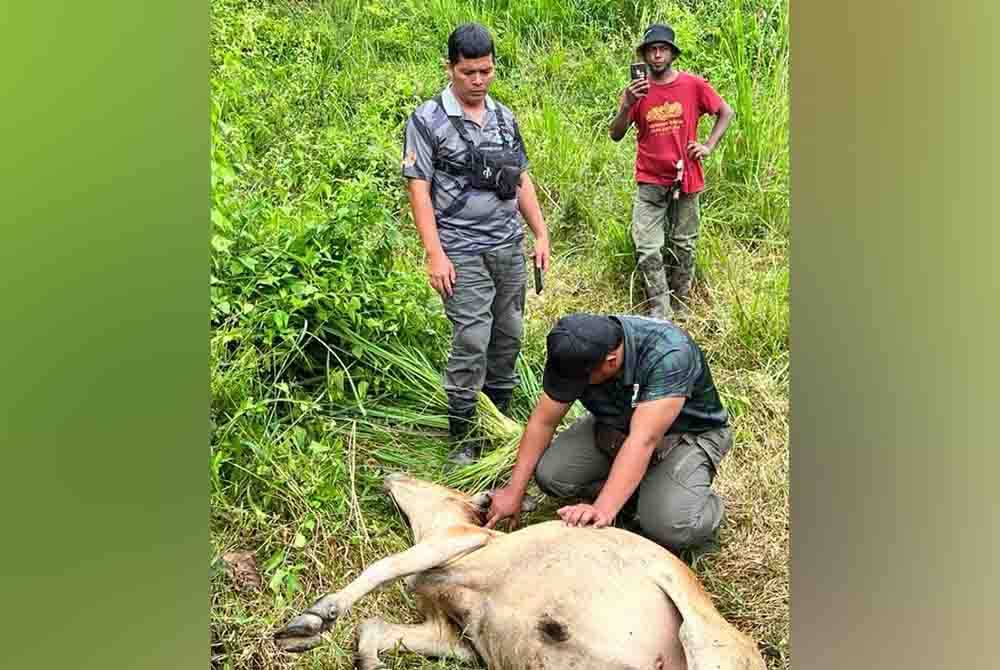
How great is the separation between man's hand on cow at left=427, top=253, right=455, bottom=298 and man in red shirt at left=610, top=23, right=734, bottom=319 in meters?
0.74

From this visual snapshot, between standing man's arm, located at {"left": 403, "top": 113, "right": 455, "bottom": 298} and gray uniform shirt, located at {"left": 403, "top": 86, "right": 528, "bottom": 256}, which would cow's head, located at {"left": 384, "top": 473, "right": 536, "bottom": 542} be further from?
gray uniform shirt, located at {"left": 403, "top": 86, "right": 528, "bottom": 256}

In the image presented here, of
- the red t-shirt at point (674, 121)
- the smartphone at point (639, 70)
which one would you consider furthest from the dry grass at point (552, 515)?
the smartphone at point (639, 70)

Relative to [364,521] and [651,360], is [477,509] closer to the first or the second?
[364,521]

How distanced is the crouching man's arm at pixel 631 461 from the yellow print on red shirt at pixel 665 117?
109 centimetres

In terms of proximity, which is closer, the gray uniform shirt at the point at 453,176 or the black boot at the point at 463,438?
the gray uniform shirt at the point at 453,176

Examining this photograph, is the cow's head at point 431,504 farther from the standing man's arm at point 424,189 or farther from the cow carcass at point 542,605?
the standing man's arm at point 424,189

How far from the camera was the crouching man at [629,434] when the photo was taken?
4.19 m

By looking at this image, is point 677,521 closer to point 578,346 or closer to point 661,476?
point 661,476

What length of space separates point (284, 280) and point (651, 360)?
4.70 ft

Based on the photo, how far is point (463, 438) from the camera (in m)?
4.59

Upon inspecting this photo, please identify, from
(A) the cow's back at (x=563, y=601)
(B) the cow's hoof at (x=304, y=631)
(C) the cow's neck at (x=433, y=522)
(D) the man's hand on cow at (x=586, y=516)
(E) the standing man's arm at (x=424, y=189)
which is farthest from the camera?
(E) the standing man's arm at (x=424, y=189)

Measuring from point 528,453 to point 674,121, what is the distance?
4.54 ft

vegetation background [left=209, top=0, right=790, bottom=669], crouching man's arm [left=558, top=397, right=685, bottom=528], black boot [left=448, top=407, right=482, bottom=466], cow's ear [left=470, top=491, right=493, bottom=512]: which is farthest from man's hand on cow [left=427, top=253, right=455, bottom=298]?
crouching man's arm [left=558, top=397, right=685, bottom=528]

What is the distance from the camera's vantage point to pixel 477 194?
4.47 m
